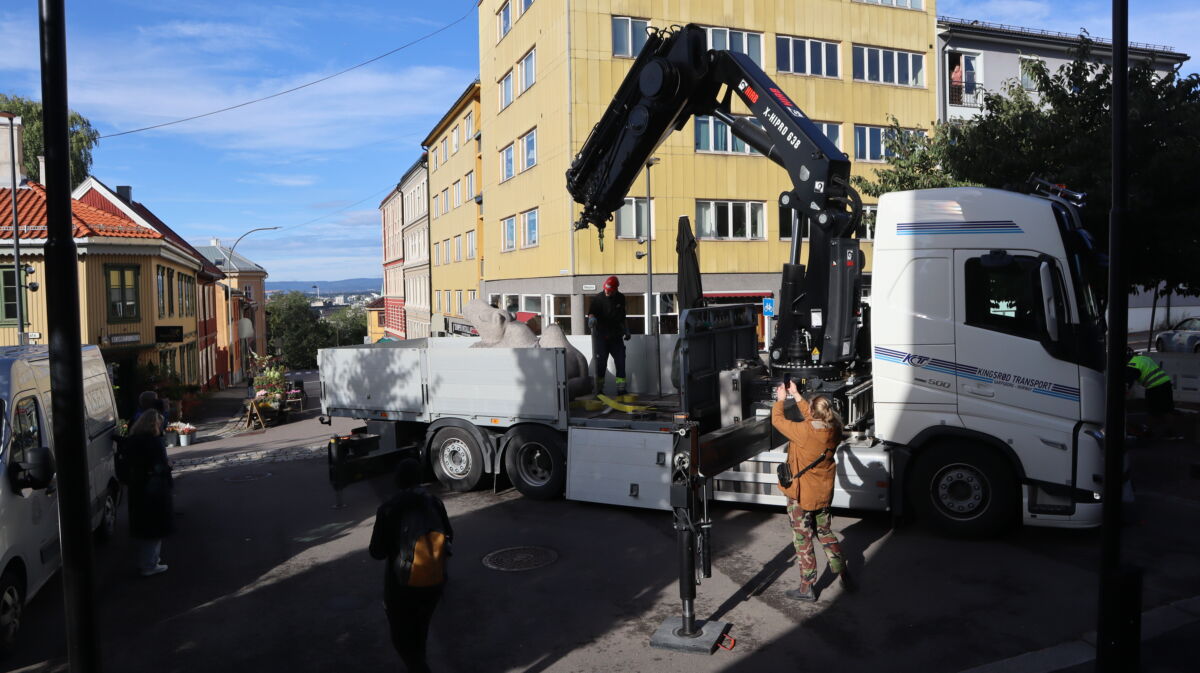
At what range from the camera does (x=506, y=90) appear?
33719mm

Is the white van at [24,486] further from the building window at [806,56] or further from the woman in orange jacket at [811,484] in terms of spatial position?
the building window at [806,56]

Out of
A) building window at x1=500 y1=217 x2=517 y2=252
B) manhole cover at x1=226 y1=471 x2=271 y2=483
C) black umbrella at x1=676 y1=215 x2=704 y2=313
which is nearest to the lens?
black umbrella at x1=676 y1=215 x2=704 y2=313

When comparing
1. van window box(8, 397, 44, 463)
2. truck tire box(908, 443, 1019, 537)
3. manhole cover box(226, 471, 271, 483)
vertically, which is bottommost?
manhole cover box(226, 471, 271, 483)

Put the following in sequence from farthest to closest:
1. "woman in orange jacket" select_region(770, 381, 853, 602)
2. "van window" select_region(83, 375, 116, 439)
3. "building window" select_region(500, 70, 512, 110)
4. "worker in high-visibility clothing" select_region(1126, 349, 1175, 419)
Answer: "building window" select_region(500, 70, 512, 110) → "worker in high-visibility clothing" select_region(1126, 349, 1175, 419) → "van window" select_region(83, 375, 116, 439) → "woman in orange jacket" select_region(770, 381, 853, 602)

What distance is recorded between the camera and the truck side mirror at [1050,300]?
27.2 feet

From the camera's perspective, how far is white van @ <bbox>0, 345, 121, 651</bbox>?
21.2 ft

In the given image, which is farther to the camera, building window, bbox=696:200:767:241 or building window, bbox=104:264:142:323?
building window, bbox=696:200:767:241

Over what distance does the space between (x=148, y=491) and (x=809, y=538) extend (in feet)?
20.3

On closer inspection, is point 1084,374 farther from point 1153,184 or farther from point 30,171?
point 30,171

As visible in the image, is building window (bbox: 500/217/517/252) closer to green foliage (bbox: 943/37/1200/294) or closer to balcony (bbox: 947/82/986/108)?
balcony (bbox: 947/82/986/108)

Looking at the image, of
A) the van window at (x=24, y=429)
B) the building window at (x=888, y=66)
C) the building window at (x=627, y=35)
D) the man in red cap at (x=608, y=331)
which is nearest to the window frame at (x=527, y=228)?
the building window at (x=627, y=35)

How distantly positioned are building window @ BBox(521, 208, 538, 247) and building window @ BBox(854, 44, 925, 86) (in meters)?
12.7

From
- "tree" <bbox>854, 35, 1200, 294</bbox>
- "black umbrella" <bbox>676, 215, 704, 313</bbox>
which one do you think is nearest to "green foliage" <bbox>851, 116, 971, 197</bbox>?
"tree" <bbox>854, 35, 1200, 294</bbox>

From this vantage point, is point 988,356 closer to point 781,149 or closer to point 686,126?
point 781,149
